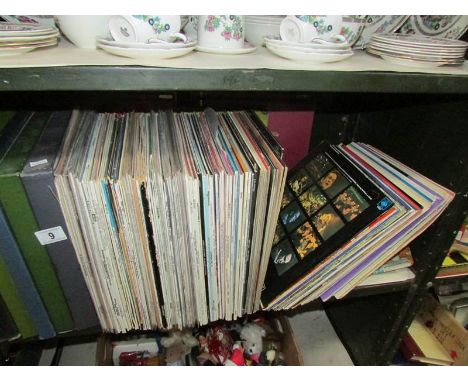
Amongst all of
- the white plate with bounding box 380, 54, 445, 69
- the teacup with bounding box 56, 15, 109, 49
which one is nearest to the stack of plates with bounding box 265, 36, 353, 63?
the white plate with bounding box 380, 54, 445, 69

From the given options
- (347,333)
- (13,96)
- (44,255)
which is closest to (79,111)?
(13,96)

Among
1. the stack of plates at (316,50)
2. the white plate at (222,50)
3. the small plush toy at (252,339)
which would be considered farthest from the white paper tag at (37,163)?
the small plush toy at (252,339)

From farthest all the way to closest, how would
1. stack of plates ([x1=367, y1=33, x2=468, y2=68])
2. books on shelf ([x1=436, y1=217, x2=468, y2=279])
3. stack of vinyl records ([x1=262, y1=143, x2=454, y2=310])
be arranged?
books on shelf ([x1=436, y1=217, x2=468, y2=279]) < stack of vinyl records ([x1=262, y1=143, x2=454, y2=310]) < stack of plates ([x1=367, y1=33, x2=468, y2=68])

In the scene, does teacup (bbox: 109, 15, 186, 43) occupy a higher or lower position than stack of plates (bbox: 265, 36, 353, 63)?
higher

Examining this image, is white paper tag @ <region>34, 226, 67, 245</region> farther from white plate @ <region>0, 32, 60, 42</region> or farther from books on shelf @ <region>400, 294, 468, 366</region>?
books on shelf @ <region>400, 294, 468, 366</region>

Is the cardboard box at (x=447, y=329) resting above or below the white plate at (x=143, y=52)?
below

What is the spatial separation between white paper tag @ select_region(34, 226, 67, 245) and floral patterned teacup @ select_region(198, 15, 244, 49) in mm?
426

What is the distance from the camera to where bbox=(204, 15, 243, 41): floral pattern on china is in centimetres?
50

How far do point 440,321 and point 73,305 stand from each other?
1181mm

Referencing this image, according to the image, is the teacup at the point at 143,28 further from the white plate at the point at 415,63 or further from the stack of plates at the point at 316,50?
the white plate at the point at 415,63

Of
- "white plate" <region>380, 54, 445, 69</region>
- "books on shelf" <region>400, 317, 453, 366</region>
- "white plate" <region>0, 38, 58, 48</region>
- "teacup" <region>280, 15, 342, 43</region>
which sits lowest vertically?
"books on shelf" <region>400, 317, 453, 366</region>

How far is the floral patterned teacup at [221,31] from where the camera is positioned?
50 cm

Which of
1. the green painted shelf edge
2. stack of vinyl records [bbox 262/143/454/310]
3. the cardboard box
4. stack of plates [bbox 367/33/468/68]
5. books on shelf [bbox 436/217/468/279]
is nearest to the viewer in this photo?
the green painted shelf edge

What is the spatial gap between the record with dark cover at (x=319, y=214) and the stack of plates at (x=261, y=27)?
1.17 feet
